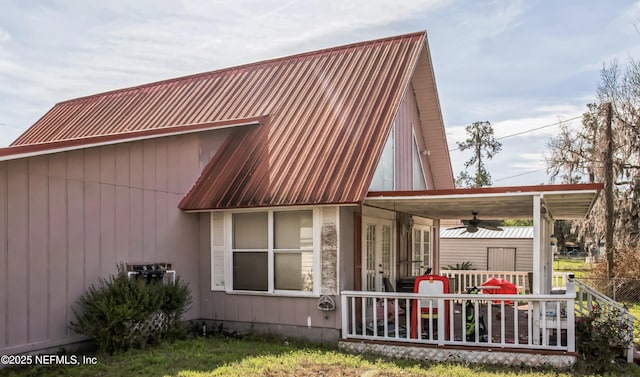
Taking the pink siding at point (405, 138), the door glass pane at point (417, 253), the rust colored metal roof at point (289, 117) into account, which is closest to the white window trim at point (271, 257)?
the rust colored metal roof at point (289, 117)

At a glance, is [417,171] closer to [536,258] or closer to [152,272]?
[536,258]

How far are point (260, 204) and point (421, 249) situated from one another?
21.4ft

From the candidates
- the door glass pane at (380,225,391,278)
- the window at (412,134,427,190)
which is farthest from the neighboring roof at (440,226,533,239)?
the door glass pane at (380,225,391,278)

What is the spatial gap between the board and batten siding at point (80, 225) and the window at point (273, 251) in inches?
38.4

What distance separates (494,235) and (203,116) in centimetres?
1910

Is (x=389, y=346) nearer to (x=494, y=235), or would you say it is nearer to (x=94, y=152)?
(x=94, y=152)

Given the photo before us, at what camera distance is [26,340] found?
8.02m

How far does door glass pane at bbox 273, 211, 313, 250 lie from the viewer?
10234mm

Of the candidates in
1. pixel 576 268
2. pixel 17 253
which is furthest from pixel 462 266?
pixel 17 253

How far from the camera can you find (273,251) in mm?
10547

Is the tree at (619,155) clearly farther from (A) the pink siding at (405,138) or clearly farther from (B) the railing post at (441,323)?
(B) the railing post at (441,323)

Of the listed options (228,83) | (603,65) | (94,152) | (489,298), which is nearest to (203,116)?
(228,83)

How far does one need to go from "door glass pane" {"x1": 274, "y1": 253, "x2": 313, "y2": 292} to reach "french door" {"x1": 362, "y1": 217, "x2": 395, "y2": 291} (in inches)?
50.3

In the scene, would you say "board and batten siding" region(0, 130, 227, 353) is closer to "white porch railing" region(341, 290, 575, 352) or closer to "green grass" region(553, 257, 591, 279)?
"white porch railing" region(341, 290, 575, 352)
